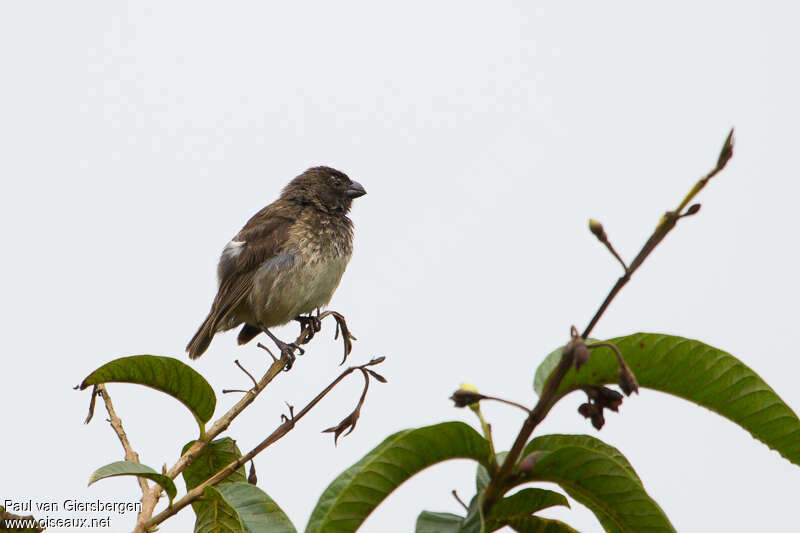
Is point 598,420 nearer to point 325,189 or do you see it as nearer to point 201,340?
point 201,340

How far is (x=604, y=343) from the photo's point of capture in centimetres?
149

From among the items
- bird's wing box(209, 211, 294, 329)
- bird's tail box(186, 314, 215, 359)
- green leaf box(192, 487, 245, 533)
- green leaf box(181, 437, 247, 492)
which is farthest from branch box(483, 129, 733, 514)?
bird's wing box(209, 211, 294, 329)

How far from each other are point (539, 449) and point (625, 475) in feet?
0.60

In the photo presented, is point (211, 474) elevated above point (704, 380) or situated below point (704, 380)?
above

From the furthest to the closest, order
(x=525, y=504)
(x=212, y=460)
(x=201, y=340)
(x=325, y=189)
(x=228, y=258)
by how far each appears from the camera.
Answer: (x=325, y=189) → (x=228, y=258) → (x=201, y=340) → (x=212, y=460) → (x=525, y=504)

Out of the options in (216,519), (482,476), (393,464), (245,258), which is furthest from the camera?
(245,258)

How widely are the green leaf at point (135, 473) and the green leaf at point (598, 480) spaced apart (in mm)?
998

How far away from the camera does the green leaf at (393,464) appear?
67.1 inches

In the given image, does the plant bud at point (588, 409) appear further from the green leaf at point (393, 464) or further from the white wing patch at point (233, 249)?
the white wing patch at point (233, 249)

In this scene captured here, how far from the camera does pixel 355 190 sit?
731 cm

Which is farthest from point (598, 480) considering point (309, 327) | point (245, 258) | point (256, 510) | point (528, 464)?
point (245, 258)

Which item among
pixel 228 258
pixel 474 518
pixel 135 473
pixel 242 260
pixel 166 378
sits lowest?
pixel 474 518

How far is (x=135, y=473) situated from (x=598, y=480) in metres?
1.21

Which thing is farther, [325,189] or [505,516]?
[325,189]
